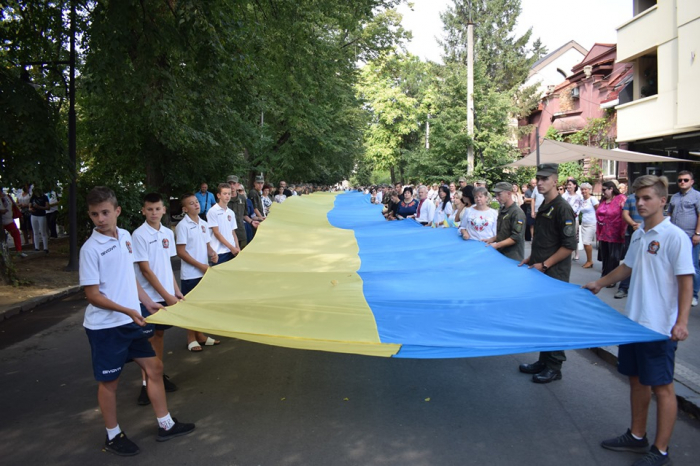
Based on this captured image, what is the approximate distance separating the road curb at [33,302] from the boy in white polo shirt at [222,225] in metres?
4.16

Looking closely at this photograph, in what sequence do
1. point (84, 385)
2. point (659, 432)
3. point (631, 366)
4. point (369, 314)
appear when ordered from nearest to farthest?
1. point (659, 432)
2. point (631, 366)
3. point (369, 314)
4. point (84, 385)

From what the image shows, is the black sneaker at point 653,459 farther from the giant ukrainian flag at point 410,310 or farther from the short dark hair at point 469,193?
the short dark hair at point 469,193

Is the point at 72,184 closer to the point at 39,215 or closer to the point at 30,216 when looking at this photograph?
the point at 39,215

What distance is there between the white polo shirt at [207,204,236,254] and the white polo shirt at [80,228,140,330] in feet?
10.1

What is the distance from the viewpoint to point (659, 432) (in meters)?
3.55

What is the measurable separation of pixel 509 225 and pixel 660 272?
9.13ft

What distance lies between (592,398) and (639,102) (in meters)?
18.8

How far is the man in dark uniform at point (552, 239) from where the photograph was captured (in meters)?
5.15

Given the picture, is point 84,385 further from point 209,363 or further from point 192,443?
point 192,443

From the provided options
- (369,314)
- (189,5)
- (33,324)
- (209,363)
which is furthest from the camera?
(33,324)

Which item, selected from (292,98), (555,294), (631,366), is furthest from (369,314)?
(292,98)

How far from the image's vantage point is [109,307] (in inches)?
147

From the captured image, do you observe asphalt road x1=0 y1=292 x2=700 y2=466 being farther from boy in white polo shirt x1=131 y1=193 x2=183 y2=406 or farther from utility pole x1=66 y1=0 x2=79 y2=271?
utility pole x1=66 y1=0 x2=79 y2=271

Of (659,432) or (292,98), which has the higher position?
(292,98)
